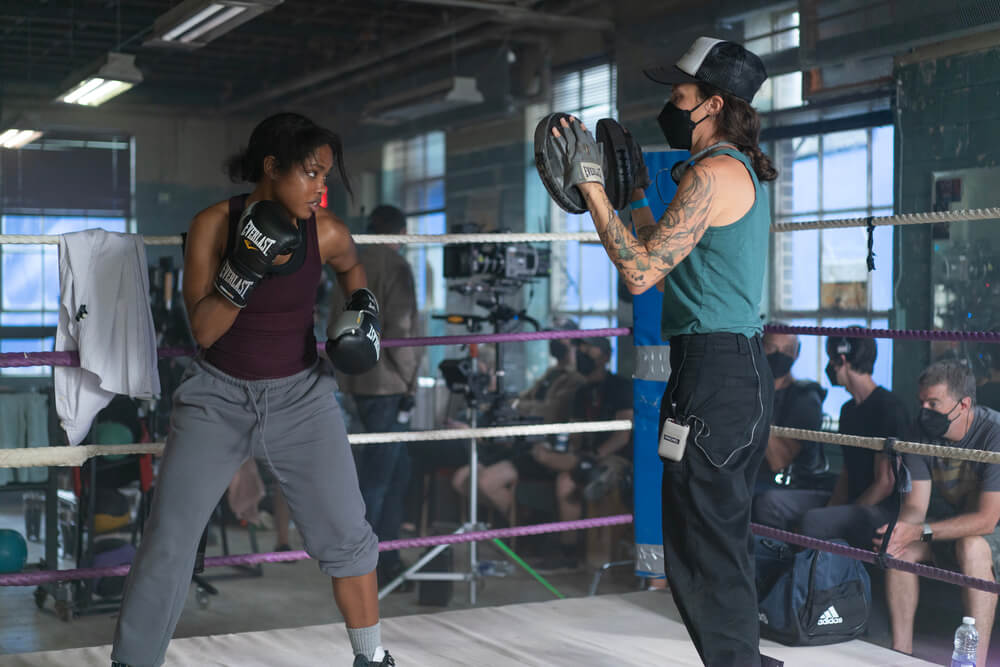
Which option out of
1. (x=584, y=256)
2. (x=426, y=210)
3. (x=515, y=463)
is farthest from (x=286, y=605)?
(x=426, y=210)

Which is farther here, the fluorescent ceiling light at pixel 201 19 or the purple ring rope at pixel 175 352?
the fluorescent ceiling light at pixel 201 19

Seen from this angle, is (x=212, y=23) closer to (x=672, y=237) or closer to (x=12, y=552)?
(x=12, y=552)

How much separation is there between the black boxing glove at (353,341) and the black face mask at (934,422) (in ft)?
7.06

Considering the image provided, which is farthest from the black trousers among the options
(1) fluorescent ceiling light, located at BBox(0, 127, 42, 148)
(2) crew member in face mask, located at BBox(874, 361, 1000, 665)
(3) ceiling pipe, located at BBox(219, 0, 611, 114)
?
(1) fluorescent ceiling light, located at BBox(0, 127, 42, 148)

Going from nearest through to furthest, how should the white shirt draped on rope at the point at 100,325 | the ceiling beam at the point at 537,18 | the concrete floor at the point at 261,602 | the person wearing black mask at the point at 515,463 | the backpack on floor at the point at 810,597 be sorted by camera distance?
the white shirt draped on rope at the point at 100,325, the backpack on floor at the point at 810,597, the concrete floor at the point at 261,602, the person wearing black mask at the point at 515,463, the ceiling beam at the point at 537,18

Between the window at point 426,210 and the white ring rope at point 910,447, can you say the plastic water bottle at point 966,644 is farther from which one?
the window at point 426,210

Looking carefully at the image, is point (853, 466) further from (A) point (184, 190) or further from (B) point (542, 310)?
(A) point (184, 190)

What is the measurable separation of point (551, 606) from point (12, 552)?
2209 mm

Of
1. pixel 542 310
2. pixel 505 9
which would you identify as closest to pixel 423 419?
pixel 542 310

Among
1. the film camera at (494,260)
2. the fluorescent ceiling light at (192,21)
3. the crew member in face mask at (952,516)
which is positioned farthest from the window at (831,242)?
the fluorescent ceiling light at (192,21)

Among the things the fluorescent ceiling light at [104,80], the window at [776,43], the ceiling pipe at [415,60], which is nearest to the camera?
the window at [776,43]

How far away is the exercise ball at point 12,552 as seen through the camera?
382 cm

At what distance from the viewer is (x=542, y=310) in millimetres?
6875

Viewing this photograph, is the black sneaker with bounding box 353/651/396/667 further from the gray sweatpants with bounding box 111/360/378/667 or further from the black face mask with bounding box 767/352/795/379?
the black face mask with bounding box 767/352/795/379
